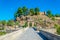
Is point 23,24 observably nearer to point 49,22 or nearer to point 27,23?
point 27,23

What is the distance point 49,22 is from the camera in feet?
545

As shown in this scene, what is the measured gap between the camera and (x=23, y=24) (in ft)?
547

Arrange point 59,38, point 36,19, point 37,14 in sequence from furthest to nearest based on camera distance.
→ point 37,14, point 36,19, point 59,38

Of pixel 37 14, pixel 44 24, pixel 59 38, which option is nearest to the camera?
pixel 59 38

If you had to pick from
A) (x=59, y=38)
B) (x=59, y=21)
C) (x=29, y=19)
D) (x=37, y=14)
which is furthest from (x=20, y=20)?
(x=59, y=38)

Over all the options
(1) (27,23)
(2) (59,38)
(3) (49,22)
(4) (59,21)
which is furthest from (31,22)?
(2) (59,38)

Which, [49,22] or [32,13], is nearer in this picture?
[49,22]

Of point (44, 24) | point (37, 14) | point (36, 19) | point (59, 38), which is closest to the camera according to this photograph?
point (59, 38)

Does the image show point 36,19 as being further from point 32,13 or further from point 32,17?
point 32,13

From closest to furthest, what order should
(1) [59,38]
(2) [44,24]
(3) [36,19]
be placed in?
(1) [59,38] → (2) [44,24] → (3) [36,19]

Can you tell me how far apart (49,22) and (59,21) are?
20.5m

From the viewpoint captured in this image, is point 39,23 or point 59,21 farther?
point 59,21

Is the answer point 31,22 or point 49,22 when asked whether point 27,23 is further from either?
point 49,22

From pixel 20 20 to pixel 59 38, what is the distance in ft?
519
